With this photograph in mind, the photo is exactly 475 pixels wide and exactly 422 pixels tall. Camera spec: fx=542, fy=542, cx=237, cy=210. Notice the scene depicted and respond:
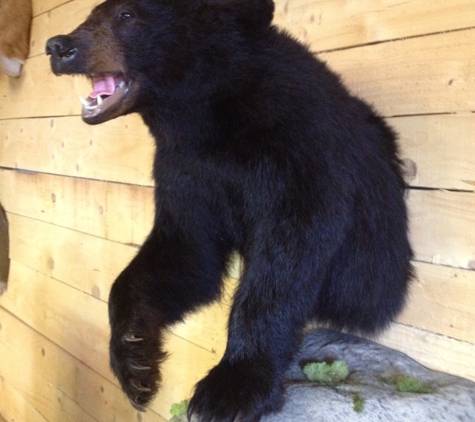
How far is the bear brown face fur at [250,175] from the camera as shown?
1076 millimetres

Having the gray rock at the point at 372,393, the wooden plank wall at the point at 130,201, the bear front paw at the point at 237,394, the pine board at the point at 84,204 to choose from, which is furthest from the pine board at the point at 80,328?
the bear front paw at the point at 237,394

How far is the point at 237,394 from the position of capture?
1.01 metres

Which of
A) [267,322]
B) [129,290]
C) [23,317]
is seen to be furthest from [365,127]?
[23,317]

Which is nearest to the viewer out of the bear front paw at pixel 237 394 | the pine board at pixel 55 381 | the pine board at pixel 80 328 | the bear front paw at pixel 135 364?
the bear front paw at pixel 237 394

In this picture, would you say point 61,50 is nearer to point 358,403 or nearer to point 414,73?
point 414,73

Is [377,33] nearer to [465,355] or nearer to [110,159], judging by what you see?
[465,355]

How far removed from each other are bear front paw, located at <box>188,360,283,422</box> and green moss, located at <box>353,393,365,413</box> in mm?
147

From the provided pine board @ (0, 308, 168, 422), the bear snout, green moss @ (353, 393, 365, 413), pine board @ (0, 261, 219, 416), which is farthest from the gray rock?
pine board @ (0, 308, 168, 422)

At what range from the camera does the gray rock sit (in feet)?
3.46

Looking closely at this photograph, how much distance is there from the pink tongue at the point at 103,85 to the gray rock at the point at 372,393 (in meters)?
0.76

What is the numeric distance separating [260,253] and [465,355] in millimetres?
547

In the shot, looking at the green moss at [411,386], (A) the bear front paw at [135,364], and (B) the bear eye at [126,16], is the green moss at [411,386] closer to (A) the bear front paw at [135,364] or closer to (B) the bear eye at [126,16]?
(A) the bear front paw at [135,364]

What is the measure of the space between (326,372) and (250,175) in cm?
47

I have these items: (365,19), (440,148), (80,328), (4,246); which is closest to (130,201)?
(80,328)
